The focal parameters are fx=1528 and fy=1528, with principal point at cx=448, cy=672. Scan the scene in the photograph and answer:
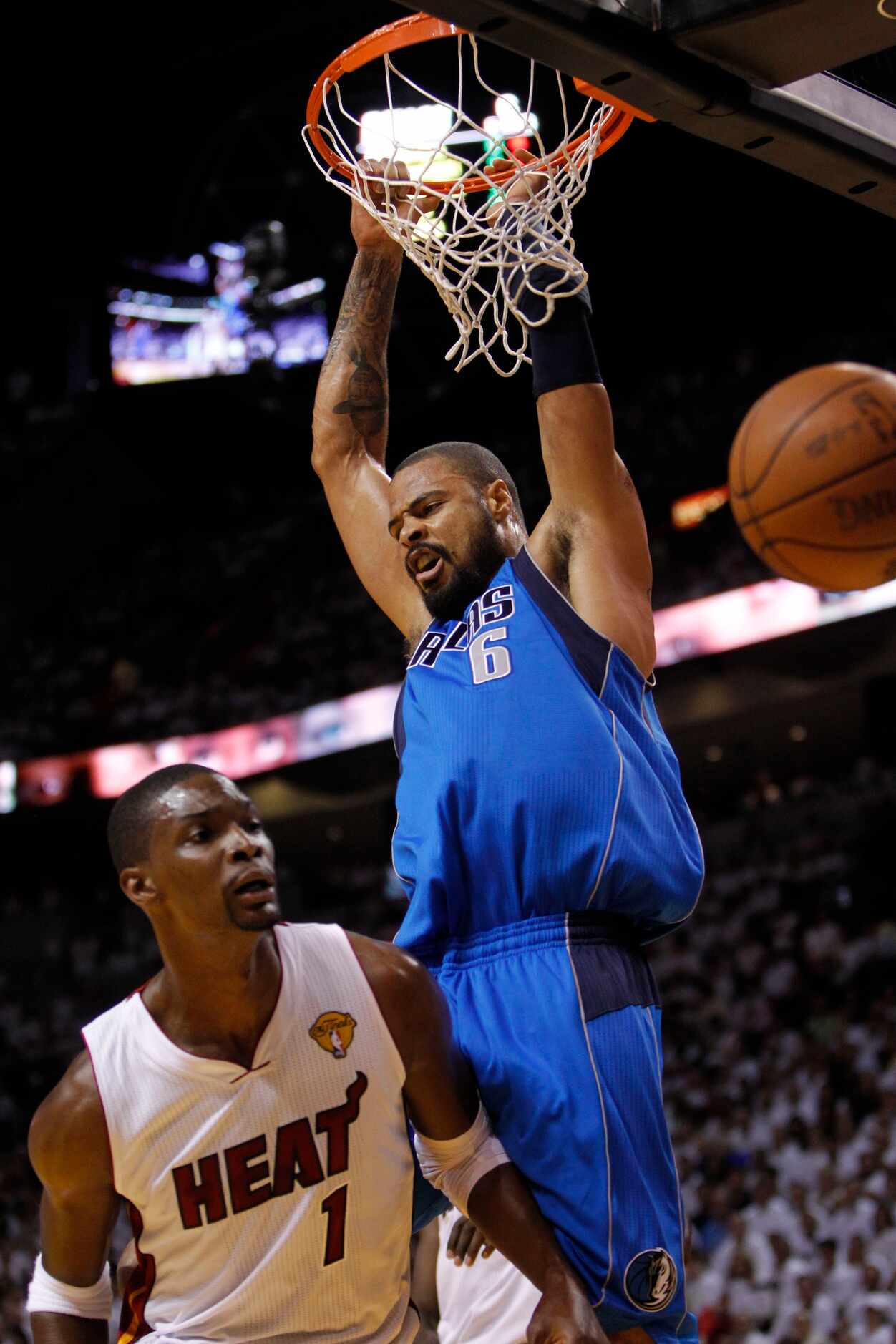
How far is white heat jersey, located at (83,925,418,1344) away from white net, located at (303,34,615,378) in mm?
1230

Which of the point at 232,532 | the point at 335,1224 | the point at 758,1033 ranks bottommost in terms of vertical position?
the point at 758,1033

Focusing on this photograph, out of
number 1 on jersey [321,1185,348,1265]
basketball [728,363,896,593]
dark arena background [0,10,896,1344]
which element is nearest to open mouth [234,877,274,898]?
number 1 on jersey [321,1185,348,1265]

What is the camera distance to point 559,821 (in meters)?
2.34

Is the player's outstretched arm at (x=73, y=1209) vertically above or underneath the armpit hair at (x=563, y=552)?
underneath

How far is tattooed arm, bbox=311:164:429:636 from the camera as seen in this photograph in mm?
2945

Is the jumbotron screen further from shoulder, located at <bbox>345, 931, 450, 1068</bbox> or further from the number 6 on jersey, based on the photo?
shoulder, located at <bbox>345, 931, 450, 1068</bbox>

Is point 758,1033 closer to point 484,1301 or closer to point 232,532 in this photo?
point 484,1301

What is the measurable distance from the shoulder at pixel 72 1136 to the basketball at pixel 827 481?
9.11ft

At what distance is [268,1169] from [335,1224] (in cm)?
14

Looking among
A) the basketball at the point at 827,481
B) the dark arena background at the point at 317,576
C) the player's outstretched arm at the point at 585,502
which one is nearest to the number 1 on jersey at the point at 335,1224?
the player's outstretched arm at the point at 585,502

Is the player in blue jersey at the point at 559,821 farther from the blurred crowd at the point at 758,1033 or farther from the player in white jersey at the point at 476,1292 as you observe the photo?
the blurred crowd at the point at 758,1033

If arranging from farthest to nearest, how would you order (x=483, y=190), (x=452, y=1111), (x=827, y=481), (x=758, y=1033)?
1. (x=758, y=1033)
2. (x=827, y=481)
3. (x=483, y=190)
4. (x=452, y=1111)

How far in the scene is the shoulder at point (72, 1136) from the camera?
2.15 meters

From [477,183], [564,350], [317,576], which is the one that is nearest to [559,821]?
[564,350]
